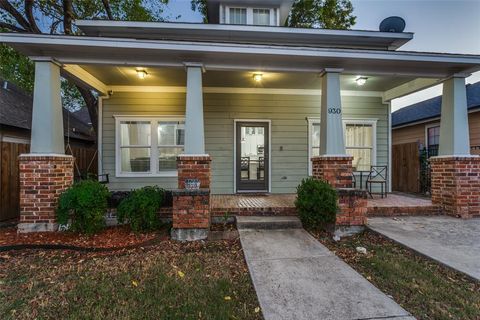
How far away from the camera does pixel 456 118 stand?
185 inches

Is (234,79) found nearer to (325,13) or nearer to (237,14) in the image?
(237,14)

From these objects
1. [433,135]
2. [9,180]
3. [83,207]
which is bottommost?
[83,207]

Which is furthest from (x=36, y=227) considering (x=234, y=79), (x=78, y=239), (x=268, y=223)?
(x=234, y=79)

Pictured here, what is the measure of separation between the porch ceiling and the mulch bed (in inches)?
130

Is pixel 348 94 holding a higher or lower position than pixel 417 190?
higher

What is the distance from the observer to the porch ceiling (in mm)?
5359

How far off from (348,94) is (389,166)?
2355 mm

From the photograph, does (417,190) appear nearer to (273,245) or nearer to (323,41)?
(323,41)

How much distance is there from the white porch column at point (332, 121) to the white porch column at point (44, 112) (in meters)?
4.68

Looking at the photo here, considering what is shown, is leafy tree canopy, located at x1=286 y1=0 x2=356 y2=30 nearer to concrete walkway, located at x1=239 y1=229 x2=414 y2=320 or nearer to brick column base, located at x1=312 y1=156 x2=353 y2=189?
brick column base, located at x1=312 y1=156 x2=353 y2=189

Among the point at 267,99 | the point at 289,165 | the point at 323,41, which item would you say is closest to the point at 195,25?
the point at 267,99

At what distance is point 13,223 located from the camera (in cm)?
474

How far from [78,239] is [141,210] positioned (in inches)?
41.5

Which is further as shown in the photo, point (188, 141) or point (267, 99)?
point (267, 99)
